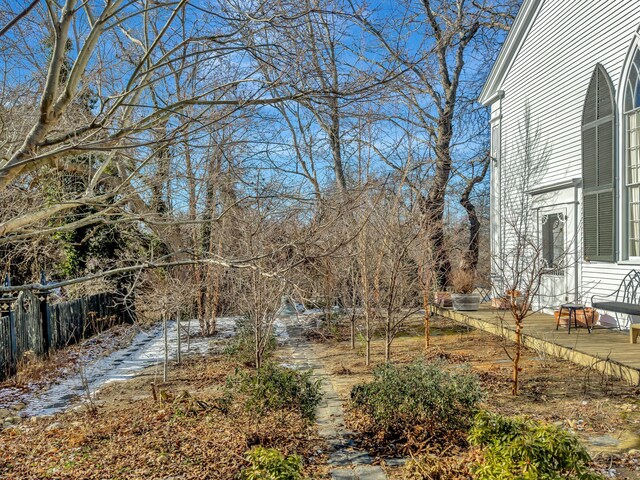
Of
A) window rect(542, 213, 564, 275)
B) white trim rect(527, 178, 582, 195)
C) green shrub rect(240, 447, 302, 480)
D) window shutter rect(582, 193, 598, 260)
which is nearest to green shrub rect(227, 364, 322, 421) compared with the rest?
green shrub rect(240, 447, 302, 480)

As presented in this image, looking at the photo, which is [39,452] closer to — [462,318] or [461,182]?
[462,318]

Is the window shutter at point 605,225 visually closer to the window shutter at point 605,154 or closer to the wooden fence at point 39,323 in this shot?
the window shutter at point 605,154

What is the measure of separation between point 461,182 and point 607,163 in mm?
11742

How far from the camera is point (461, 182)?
21.5 metres

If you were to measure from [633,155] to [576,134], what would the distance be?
84.0 inches

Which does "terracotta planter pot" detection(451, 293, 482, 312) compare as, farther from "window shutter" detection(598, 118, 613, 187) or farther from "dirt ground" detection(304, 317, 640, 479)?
"window shutter" detection(598, 118, 613, 187)

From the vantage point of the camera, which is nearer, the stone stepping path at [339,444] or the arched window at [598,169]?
the stone stepping path at [339,444]

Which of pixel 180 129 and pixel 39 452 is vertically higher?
pixel 180 129

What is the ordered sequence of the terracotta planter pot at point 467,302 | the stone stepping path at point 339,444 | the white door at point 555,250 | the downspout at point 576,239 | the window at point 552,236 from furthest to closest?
the terracotta planter pot at point 467,302
the window at point 552,236
the white door at point 555,250
the downspout at point 576,239
the stone stepping path at point 339,444

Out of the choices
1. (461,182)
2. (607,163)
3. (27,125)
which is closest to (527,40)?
(607,163)

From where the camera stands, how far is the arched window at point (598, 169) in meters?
9.72

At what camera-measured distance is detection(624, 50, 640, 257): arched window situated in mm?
9133

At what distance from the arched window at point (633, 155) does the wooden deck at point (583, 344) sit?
1.73m

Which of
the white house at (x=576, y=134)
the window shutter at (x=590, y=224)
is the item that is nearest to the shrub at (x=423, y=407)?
the white house at (x=576, y=134)
